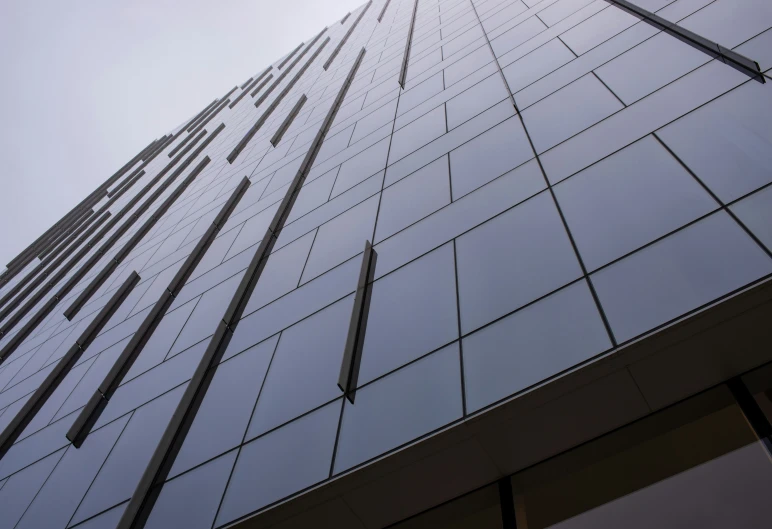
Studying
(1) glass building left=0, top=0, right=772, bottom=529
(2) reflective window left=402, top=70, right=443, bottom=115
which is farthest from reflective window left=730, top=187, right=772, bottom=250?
(2) reflective window left=402, top=70, right=443, bottom=115

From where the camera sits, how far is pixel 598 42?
11648 millimetres

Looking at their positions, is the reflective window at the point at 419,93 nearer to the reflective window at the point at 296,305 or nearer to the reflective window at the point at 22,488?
the reflective window at the point at 296,305

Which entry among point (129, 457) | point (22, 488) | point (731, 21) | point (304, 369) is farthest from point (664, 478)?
point (22, 488)

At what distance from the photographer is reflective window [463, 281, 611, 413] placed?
618 cm

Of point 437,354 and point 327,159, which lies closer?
point 437,354

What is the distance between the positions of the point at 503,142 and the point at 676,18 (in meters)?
3.82

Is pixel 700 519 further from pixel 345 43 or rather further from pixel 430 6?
pixel 345 43

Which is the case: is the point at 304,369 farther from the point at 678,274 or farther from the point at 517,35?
the point at 517,35

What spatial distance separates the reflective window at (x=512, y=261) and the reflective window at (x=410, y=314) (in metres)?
0.25

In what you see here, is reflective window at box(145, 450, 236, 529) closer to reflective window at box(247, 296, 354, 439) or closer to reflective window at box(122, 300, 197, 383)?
reflective window at box(247, 296, 354, 439)

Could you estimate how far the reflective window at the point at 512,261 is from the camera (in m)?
7.30

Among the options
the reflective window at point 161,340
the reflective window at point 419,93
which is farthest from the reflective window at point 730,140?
the reflective window at point 161,340

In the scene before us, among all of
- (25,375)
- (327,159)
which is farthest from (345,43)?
(25,375)

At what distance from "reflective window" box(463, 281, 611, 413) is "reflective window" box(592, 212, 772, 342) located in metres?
0.24
